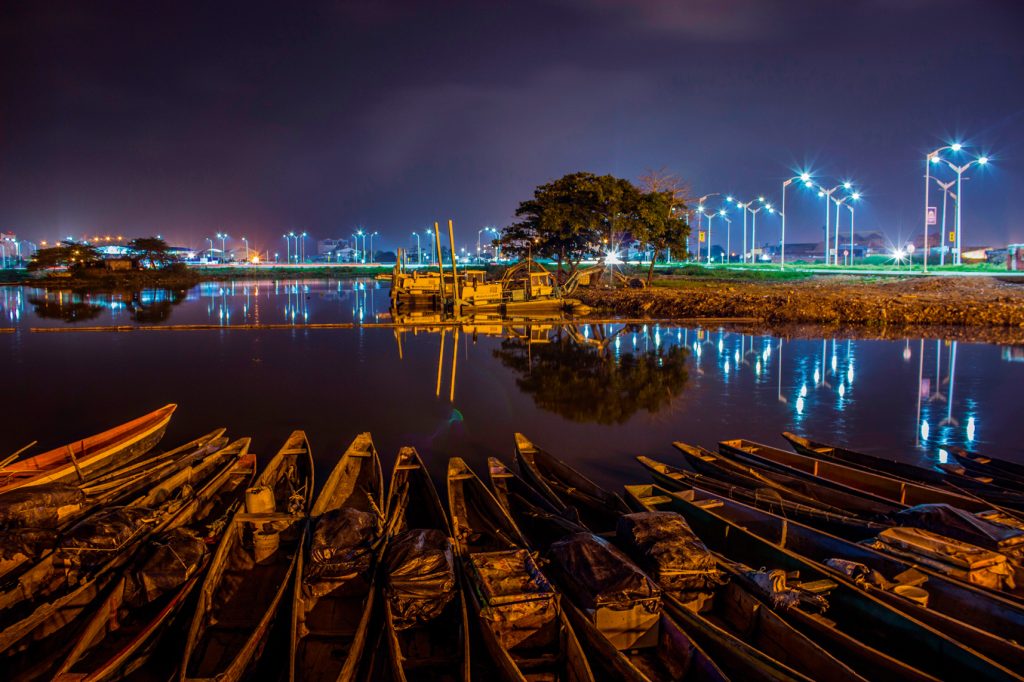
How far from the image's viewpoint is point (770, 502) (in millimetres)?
8992

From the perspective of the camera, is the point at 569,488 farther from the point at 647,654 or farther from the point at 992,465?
the point at 992,465

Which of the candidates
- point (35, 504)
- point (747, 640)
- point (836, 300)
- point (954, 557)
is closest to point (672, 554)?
point (747, 640)

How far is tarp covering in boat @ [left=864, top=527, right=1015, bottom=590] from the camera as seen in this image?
6547 millimetres

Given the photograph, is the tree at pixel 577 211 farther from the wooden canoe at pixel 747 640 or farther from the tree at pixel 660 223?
the wooden canoe at pixel 747 640

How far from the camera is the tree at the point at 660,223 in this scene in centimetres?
4972

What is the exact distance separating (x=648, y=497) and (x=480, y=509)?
236 centimetres

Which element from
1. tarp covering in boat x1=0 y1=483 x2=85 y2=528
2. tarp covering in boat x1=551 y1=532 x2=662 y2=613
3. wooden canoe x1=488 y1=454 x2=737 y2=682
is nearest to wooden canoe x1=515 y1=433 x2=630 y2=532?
tarp covering in boat x1=551 y1=532 x2=662 y2=613

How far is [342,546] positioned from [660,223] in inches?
1821

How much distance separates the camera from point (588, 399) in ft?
58.5

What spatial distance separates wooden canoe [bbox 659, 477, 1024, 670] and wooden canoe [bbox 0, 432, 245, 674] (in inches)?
301

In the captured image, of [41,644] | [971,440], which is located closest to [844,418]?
[971,440]

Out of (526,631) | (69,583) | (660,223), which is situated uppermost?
(660,223)

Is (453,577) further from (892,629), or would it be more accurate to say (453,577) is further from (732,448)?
(732,448)

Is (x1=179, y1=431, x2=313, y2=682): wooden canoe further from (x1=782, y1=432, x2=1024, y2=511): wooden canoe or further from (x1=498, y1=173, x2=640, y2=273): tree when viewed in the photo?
(x1=498, y1=173, x2=640, y2=273): tree
